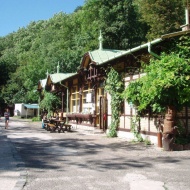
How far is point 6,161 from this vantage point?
29.2 feet

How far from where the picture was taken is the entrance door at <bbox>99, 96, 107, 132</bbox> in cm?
1852

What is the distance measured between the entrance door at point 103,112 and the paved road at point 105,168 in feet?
21.2

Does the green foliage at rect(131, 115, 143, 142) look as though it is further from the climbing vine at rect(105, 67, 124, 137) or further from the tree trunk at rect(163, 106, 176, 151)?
the tree trunk at rect(163, 106, 176, 151)

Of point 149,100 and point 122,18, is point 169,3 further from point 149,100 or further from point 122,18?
point 149,100

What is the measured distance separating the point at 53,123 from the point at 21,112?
35.4 meters

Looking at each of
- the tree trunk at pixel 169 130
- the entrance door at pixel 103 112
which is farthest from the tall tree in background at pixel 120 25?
the tree trunk at pixel 169 130

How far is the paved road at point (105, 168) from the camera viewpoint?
641cm

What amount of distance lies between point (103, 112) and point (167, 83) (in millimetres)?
8576

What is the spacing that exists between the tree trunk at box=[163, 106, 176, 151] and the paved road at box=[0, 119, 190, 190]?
37 centimetres

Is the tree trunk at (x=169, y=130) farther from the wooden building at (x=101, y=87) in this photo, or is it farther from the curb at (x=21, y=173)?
the curb at (x=21, y=173)

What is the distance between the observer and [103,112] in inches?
749

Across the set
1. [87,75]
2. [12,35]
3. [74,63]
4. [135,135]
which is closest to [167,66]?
[135,135]

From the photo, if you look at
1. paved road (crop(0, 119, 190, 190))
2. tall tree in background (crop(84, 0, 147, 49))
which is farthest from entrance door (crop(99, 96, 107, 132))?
tall tree in background (crop(84, 0, 147, 49))

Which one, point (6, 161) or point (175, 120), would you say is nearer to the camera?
point (6, 161)
